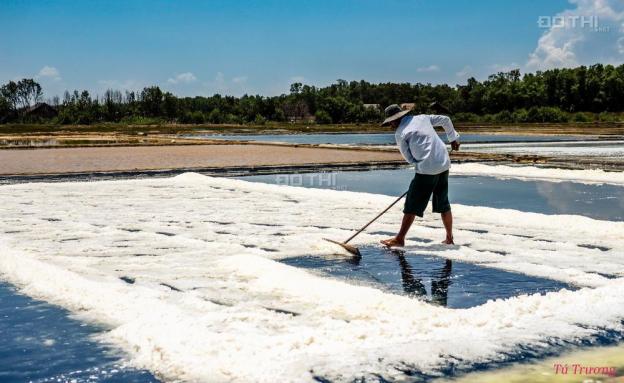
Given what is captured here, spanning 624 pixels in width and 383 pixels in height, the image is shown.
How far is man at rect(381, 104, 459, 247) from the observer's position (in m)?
5.94

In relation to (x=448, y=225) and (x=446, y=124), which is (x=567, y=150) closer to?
(x=448, y=225)

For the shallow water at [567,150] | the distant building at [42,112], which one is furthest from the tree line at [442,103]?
the shallow water at [567,150]

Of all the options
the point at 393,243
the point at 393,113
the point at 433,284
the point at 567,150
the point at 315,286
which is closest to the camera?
the point at 315,286

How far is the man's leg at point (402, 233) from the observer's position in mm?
6100

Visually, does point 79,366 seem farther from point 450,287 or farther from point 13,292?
point 450,287

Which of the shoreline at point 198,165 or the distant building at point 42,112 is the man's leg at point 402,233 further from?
the distant building at point 42,112

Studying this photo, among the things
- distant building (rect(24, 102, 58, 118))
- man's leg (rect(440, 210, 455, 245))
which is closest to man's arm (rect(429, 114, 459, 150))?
man's leg (rect(440, 210, 455, 245))

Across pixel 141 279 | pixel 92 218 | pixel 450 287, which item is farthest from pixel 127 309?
pixel 92 218

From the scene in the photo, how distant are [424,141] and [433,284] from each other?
1.50 m

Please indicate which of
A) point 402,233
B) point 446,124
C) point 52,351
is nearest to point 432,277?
point 402,233

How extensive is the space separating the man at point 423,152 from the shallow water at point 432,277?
464 mm

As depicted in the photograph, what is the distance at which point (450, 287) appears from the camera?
4.73 m

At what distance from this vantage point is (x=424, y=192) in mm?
6016

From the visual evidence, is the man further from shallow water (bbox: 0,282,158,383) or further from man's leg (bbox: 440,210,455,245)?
shallow water (bbox: 0,282,158,383)
